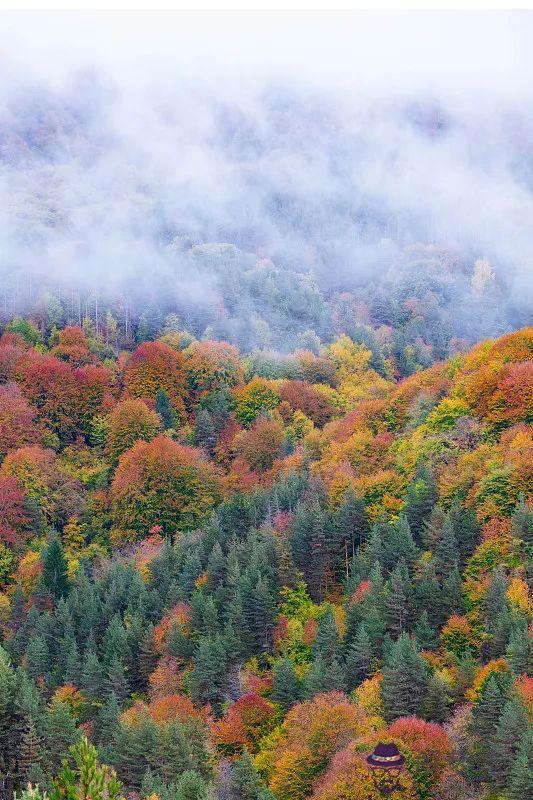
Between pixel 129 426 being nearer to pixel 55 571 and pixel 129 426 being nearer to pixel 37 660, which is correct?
pixel 55 571

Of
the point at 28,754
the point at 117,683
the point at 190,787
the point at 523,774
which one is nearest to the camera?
the point at 523,774

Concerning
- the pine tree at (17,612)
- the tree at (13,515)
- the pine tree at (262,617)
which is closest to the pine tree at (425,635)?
the pine tree at (262,617)

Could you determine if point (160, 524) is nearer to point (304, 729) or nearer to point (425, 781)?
point (304, 729)

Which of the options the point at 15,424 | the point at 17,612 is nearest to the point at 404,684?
the point at 17,612

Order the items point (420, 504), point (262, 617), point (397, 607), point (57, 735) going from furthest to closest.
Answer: point (420, 504), point (262, 617), point (397, 607), point (57, 735)

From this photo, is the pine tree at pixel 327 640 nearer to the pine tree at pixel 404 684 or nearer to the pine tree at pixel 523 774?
the pine tree at pixel 404 684

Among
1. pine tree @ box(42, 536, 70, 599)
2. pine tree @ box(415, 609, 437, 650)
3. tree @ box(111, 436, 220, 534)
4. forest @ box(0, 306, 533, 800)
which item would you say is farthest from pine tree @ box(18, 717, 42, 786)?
tree @ box(111, 436, 220, 534)

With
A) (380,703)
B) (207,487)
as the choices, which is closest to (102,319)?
(207,487)

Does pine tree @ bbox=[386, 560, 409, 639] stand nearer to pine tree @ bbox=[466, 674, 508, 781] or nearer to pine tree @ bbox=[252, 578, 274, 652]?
pine tree @ bbox=[252, 578, 274, 652]
